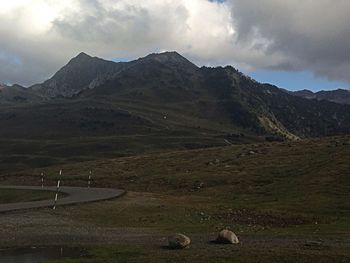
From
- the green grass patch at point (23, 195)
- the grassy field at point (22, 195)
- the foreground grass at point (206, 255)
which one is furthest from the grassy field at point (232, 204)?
the grassy field at point (22, 195)

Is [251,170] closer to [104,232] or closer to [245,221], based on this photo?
[245,221]

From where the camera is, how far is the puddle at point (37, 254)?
88.1ft

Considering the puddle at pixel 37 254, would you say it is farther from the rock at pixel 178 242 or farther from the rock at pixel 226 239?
the rock at pixel 226 239

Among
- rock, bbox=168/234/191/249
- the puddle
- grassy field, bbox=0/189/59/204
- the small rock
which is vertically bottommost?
grassy field, bbox=0/189/59/204

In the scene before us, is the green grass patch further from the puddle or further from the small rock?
the small rock

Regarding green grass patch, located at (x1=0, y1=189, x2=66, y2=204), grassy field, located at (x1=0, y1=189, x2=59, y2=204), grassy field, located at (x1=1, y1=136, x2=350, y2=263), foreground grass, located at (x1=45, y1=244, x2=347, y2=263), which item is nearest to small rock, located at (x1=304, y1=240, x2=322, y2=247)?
grassy field, located at (x1=1, y1=136, x2=350, y2=263)

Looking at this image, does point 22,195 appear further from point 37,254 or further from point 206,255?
point 206,255

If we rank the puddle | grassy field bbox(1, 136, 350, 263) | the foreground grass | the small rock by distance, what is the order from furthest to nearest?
the small rock < the puddle < grassy field bbox(1, 136, 350, 263) < the foreground grass

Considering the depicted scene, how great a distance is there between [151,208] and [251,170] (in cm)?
3829

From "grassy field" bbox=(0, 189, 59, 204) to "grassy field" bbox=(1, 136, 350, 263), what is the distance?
982 centimetres

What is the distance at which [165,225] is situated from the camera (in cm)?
3825

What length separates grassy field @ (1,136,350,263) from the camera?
87.8 ft

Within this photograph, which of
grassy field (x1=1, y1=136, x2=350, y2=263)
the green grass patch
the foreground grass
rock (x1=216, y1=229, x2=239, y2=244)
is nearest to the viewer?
the foreground grass

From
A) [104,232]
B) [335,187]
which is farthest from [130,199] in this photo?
[335,187]
